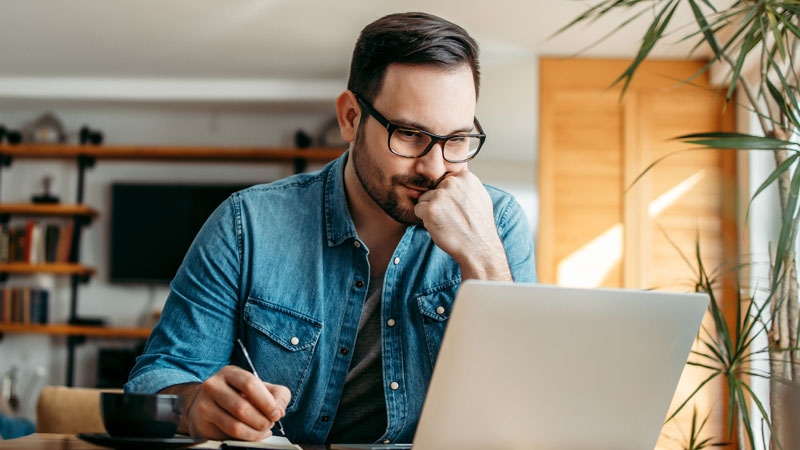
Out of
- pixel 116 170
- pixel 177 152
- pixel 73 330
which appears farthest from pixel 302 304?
pixel 116 170

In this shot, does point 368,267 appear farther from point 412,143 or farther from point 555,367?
point 555,367

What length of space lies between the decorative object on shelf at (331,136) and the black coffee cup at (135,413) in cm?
455

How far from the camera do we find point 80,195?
571 cm

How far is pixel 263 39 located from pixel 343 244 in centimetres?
329

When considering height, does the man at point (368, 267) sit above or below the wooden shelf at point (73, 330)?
above

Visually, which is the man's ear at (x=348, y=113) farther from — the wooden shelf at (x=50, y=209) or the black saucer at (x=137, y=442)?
the wooden shelf at (x=50, y=209)

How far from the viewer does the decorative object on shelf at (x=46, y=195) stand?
5.60 metres

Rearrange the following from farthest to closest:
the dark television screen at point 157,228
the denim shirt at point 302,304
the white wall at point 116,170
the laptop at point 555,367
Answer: the white wall at point 116,170 < the dark television screen at point 157,228 < the denim shirt at point 302,304 < the laptop at point 555,367

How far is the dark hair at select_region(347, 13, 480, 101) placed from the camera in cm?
137

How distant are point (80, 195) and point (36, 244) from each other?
1.49 ft

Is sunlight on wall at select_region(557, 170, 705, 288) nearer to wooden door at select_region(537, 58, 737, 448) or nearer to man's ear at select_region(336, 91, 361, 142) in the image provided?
wooden door at select_region(537, 58, 737, 448)

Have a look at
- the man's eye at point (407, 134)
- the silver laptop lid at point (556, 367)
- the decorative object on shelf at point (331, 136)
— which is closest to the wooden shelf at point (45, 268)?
the decorative object on shelf at point (331, 136)

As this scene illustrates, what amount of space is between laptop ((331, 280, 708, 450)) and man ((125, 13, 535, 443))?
13.8 inches

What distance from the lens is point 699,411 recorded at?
13.7 ft
